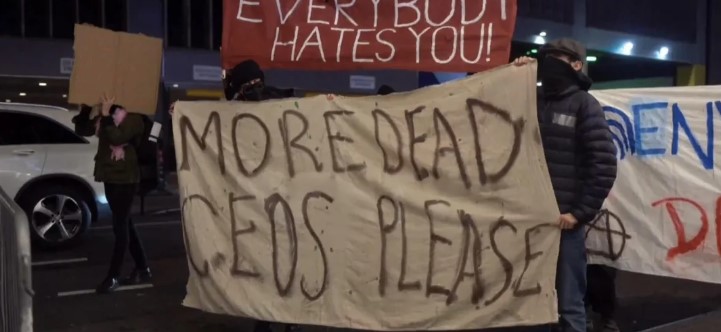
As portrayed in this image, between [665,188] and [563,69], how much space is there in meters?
1.81

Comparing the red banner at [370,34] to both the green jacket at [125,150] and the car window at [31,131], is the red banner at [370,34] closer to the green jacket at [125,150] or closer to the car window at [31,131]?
the green jacket at [125,150]

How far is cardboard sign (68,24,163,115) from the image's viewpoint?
6.20m

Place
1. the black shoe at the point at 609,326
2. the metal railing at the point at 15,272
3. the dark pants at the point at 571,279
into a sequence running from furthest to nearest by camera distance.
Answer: the black shoe at the point at 609,326, the dark pants at the point at 571,279, the metal railing at the point at 15,272

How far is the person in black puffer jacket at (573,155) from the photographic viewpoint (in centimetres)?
464

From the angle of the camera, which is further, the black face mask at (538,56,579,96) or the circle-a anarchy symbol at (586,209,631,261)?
the circle-a anarchy symbol at (586,209,631,261)

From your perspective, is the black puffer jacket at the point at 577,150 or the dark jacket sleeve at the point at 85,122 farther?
the dark jacket sleeve at the point at 85,122

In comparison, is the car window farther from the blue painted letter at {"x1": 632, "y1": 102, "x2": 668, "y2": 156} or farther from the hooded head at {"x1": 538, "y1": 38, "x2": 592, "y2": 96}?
the hooded head at {"x1": 538, "y1": 38, "x2": 592, "y2": 96}

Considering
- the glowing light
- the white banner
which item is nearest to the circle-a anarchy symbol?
the white banner

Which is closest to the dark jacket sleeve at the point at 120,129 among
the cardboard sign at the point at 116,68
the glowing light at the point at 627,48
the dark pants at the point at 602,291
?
the cardboard sign at the point at 116,68

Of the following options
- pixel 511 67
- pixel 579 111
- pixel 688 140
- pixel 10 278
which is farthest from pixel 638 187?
pixel 10 278

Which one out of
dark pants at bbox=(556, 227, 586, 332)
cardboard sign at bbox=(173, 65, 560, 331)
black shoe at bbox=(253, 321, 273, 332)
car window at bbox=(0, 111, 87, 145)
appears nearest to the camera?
cardboard sign at bbox=(173, 65, 560, 331)

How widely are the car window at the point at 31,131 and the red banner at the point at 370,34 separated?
19.8 ft

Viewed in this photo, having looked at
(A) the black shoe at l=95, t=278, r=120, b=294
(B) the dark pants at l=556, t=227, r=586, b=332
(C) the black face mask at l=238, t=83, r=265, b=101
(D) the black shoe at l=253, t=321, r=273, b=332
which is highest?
(C) the black face mask at l=238, t=83, r=265, b=101

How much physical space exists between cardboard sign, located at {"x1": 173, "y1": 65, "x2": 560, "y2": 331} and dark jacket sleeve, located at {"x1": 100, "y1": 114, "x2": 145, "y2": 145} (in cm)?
213
